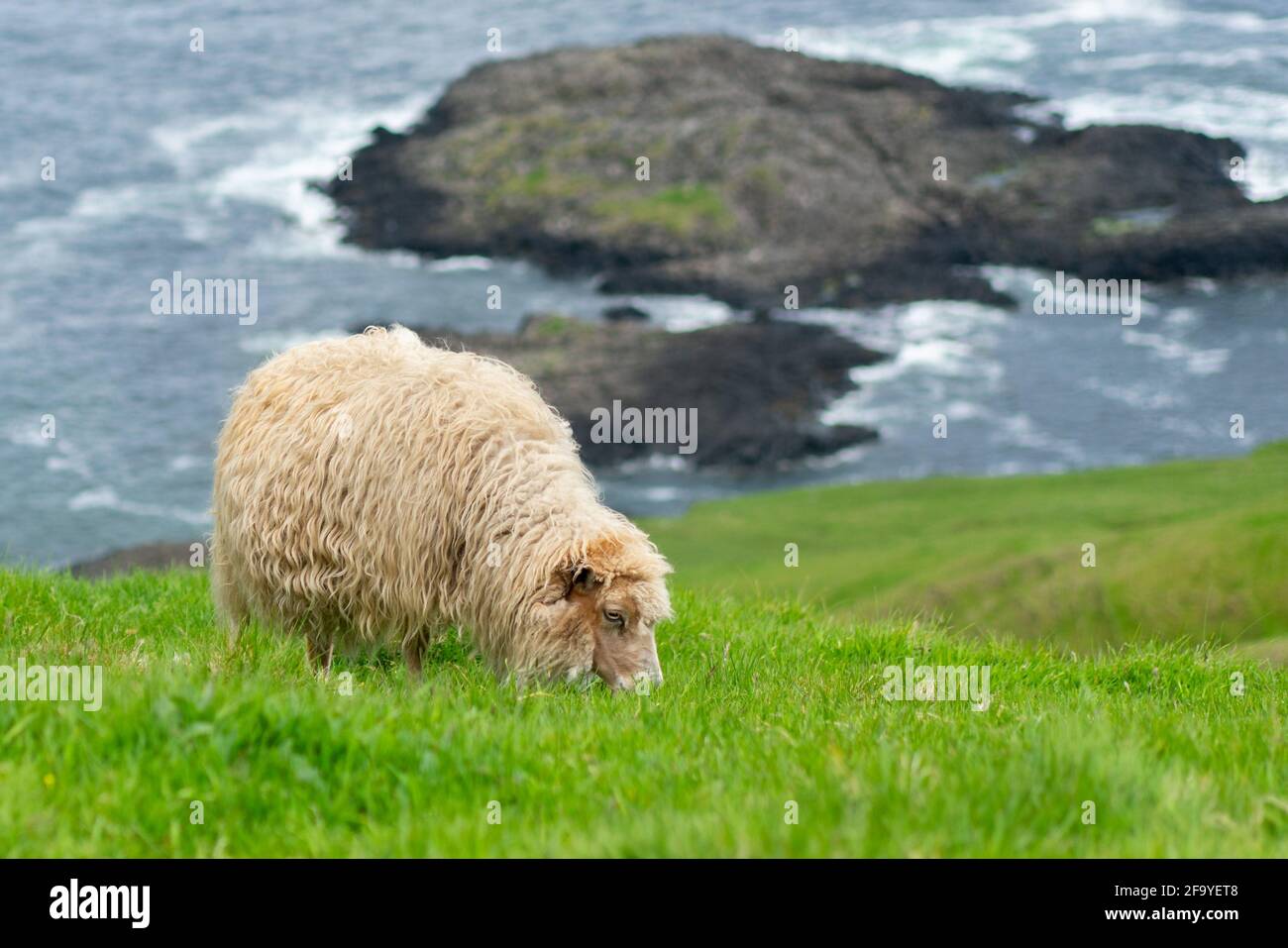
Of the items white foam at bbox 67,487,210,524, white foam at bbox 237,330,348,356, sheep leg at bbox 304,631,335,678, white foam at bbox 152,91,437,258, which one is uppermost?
sheep leg at bbox 304,631,335,678

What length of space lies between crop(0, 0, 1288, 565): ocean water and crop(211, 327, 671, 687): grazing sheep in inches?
1240

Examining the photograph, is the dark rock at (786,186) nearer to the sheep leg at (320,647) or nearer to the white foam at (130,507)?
the white foam at (130,507)

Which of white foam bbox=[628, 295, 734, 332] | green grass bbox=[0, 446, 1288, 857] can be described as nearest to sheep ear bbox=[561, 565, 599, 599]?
green grass bbox=[0, 446, 1288, 857]

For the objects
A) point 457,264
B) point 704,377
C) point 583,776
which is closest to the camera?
point 583,776

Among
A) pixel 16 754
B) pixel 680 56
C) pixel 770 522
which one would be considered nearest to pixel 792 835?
pixel 16 754

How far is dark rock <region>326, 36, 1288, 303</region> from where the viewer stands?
55.3 m

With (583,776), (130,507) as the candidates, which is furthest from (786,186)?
(583,776)

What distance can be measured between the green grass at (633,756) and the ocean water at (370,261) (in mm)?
32479

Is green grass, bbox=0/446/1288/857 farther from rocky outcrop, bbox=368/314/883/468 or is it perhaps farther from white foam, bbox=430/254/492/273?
white foam, bbox=430/254/492/273

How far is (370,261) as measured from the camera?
56.4 meters

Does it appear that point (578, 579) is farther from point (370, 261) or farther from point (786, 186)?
point (786, 186)

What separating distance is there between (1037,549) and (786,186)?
35497 mm

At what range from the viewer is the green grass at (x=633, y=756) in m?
5.54
